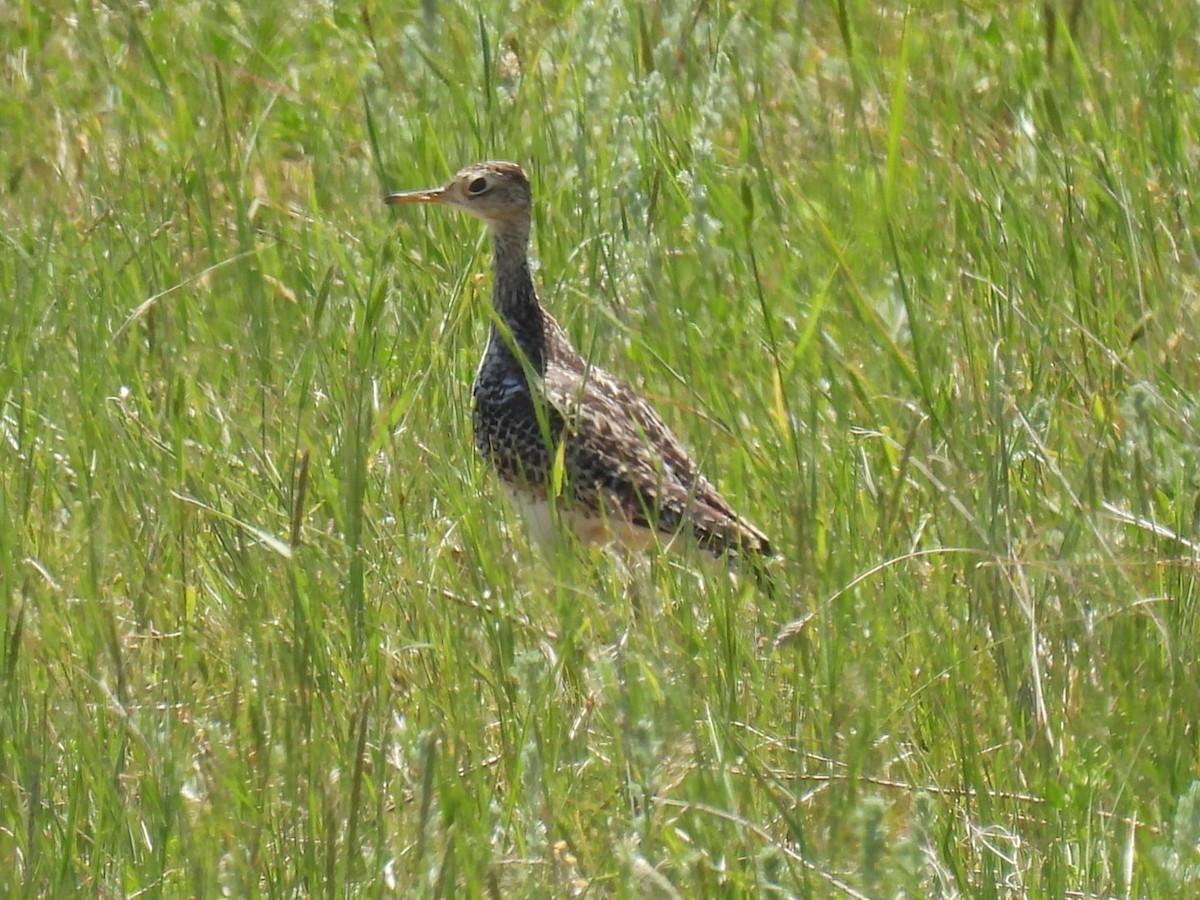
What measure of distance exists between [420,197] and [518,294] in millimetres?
501

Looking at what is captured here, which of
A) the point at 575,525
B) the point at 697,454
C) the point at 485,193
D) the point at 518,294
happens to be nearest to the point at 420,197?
the point at 485,193

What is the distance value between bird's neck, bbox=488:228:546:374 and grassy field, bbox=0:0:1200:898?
0.08 meters

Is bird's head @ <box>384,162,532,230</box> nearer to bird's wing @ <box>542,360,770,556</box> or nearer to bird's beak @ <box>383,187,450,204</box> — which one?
bird's beak @ <box>383,187,450,204</box>

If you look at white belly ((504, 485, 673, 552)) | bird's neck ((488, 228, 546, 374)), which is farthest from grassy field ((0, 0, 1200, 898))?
white belly ((504, 485, 673, 552))

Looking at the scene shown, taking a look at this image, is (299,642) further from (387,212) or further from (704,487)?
(387,212)

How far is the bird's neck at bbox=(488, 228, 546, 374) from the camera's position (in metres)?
5.91

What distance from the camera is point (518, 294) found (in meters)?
5.98

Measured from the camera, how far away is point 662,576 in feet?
13.9

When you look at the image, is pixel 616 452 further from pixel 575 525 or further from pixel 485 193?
pixel 485 193

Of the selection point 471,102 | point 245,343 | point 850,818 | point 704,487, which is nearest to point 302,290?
point 245,343

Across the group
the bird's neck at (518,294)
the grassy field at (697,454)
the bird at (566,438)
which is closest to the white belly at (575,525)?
the bird at (566,438)

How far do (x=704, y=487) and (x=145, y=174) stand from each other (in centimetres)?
220

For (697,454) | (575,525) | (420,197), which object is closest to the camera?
(697,454)

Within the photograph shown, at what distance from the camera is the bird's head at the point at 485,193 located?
562 centimetres
